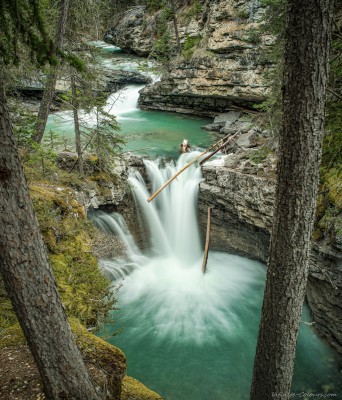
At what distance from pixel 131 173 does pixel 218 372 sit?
8.16 m

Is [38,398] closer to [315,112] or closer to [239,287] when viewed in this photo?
[315,112]

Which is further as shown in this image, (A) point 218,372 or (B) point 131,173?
(B) point 131,173

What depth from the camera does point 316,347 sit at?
29.0ft

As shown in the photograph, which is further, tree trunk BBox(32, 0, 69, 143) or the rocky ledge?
tree trunk BBox(32, 0, 69, 143)

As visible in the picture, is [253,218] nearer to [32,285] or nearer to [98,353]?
[98,353]

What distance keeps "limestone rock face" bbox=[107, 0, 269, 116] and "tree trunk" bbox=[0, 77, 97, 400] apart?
51.3 ft

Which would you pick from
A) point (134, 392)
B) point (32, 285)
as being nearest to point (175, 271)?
point (134, 392)

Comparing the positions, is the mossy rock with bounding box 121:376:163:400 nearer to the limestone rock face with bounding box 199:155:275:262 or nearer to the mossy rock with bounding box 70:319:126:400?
the mossy rock with bounding box 70:319:126:400

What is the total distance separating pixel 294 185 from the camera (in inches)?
138

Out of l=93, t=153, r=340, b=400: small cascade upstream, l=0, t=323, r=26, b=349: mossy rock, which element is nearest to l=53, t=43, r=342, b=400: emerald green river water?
l=93, t=153, r=340, b=400: small cascade upstream

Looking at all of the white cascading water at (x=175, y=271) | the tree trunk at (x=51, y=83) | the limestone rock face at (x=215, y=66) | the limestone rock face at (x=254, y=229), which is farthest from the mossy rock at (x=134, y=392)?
the limestone rock face at (x=215, y=66)

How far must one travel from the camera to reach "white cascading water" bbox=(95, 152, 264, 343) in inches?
384

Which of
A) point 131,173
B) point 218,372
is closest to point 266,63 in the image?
point 131,173

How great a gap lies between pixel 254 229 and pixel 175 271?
11.5ft
